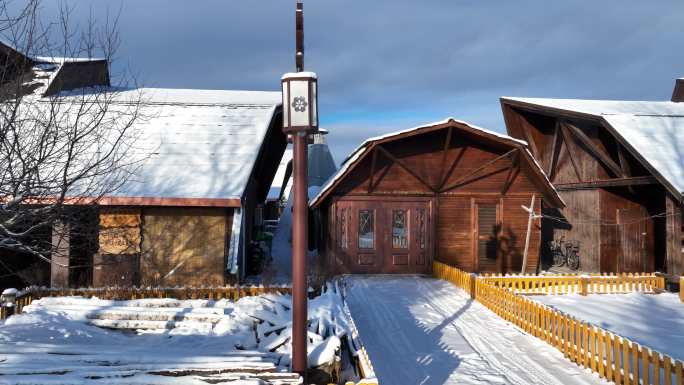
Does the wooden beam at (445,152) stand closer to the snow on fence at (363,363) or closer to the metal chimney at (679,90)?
the snow on fence at (363,363)

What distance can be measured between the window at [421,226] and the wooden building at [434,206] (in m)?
0.04

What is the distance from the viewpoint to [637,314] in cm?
1175

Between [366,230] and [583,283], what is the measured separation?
6939 millimetres

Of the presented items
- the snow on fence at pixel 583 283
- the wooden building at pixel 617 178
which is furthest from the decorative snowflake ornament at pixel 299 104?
the wooden building at pixel 617 178

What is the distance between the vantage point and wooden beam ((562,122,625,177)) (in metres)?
18.0

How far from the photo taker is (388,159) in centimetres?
1744

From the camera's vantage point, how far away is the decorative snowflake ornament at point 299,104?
558 cm

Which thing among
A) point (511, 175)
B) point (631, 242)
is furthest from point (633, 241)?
point (511, 175)

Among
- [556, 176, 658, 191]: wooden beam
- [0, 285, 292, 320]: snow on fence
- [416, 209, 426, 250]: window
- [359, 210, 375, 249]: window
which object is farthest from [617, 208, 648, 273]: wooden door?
[0, 285, 292, 320]: snow on fence

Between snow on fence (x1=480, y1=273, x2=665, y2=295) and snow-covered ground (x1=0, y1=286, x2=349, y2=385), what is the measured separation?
6302mm

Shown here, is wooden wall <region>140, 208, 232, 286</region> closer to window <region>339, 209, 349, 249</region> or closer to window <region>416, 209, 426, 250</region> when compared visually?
window <region>339, 209, 349, 249</region>

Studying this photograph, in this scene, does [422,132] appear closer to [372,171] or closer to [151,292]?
[372,171]

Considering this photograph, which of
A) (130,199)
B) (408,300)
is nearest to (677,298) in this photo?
(408,300)

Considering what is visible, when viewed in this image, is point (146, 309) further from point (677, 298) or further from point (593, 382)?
point (677, 298)
